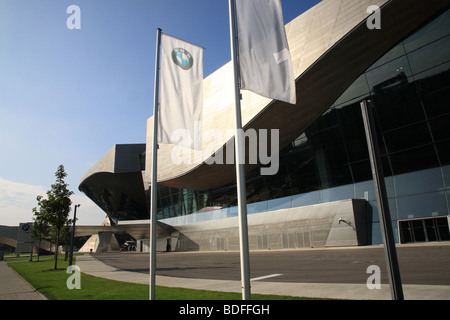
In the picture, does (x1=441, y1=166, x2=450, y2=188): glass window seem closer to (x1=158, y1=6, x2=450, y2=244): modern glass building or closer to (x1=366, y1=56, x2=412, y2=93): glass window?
(x1=158, y1=6, x2=450, y2=244): modern glass building

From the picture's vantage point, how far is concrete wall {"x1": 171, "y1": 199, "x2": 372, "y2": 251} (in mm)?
22828

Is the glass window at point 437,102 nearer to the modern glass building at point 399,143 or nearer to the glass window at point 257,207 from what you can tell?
the modern glass building at point 399,143

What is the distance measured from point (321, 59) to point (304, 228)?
14.0 metres

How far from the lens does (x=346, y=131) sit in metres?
24.8

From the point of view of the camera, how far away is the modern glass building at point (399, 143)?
1964cm

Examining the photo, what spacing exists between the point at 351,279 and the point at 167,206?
4035cm

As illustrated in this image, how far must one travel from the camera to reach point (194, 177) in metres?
35.2

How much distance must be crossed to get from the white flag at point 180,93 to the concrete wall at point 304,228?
62.4 feet

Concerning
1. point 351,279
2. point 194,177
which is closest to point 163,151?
point 194,177

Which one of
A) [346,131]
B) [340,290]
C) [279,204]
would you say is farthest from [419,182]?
[340,290]

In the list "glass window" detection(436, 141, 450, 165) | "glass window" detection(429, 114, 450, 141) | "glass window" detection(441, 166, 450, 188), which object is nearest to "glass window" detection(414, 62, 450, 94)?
"glass window" detection(429, 114, 450, 141)

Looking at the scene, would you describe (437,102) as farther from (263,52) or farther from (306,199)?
(263,52)
